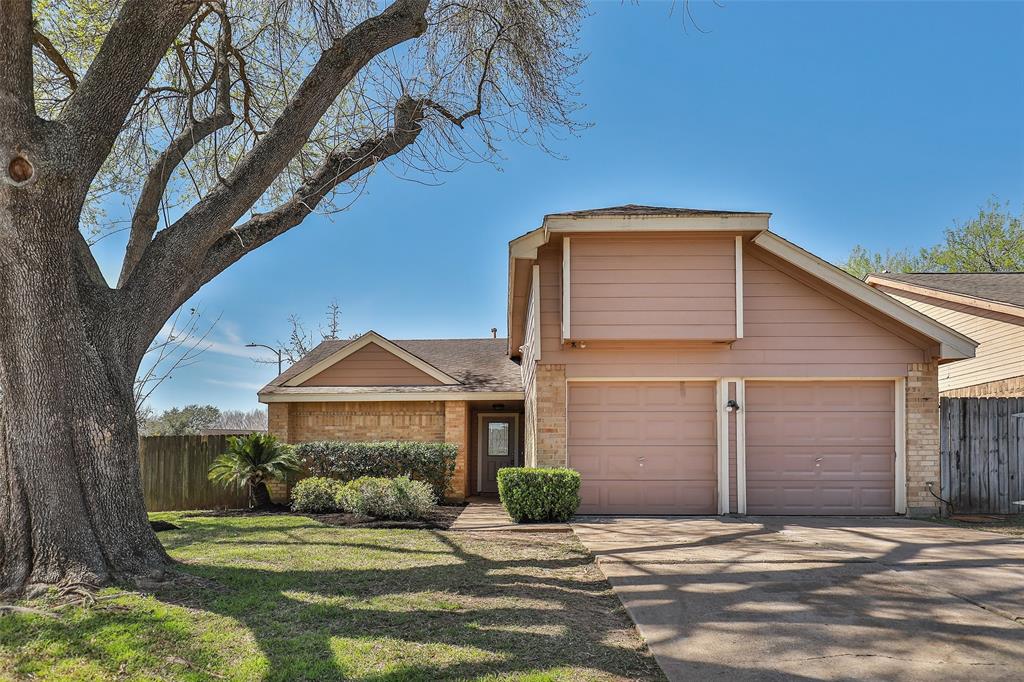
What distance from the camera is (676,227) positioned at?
9992 millimetres

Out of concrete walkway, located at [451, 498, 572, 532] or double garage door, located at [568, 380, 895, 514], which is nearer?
concrete walkway, located at [451, 498, 572, 532]

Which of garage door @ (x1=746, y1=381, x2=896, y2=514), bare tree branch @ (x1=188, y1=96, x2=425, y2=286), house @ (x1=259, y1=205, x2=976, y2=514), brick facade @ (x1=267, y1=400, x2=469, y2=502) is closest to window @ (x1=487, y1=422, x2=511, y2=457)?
brick facade @ (x1=267, y1=400, x2=469, y2=502)

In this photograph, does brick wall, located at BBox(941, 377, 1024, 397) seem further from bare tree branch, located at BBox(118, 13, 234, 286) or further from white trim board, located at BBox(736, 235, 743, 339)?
bare tree branch, located at BBox(118, 13, 234, 286)

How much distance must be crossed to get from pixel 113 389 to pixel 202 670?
2.98m

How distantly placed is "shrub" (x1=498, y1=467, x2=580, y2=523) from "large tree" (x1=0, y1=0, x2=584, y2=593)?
15.0 ft

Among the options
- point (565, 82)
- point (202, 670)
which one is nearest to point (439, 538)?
point (202, 670)

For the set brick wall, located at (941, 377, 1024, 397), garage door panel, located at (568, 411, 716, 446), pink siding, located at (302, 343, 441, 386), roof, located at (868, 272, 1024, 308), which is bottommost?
garage door panel, located at (568, 411, 716, 446)

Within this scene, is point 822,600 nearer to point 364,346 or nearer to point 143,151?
point 143,151

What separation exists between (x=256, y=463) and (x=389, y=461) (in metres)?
2.67

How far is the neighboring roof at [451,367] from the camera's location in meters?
15.1

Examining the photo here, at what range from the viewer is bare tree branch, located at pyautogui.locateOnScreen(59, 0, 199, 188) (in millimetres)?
5625

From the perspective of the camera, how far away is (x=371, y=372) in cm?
1570

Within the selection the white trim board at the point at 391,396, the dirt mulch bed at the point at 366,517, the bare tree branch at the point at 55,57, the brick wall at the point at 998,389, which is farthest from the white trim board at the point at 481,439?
the bare tree branch at the point at 55,57

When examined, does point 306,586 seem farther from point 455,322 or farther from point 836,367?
point 455,322
